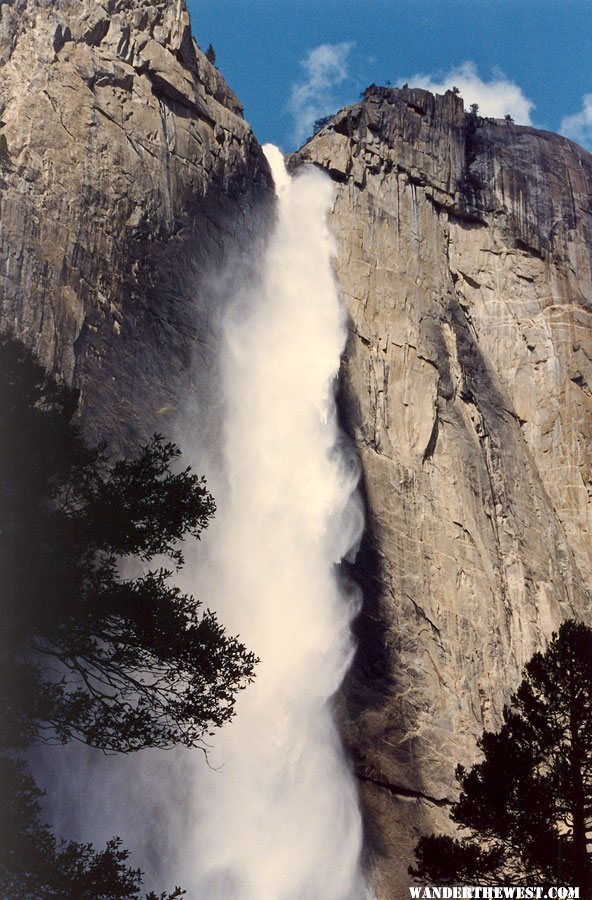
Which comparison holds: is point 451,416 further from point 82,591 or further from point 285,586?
point 82,591

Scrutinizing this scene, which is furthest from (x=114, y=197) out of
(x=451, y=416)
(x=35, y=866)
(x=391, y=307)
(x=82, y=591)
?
(x=35, y=866)

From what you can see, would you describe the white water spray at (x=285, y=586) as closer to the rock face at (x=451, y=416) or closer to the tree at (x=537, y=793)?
the rock face at (x=451, y=416)

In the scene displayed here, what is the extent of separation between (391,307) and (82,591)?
89.1 feet

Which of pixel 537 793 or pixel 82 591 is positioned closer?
pixel 82 591

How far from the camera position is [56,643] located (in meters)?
12.8

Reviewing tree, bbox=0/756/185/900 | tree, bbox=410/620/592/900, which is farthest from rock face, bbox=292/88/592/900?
tree, bbox=0/756/185/900

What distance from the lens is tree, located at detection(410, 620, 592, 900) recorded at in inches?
588

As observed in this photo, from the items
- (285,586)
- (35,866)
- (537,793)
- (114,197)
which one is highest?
(114,197)

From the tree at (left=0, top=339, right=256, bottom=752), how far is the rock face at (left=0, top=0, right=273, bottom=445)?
10.9 m

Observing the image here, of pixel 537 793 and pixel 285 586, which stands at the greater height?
pixel 285 586

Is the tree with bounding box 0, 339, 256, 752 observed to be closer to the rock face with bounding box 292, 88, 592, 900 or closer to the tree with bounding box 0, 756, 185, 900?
the tree with bounding box 0, 756, 185, 900

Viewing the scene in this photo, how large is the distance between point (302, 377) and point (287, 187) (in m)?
9.87

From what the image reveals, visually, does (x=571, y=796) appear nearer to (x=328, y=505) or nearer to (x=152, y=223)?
(x=328, y=505)

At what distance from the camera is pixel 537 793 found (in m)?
15.2
